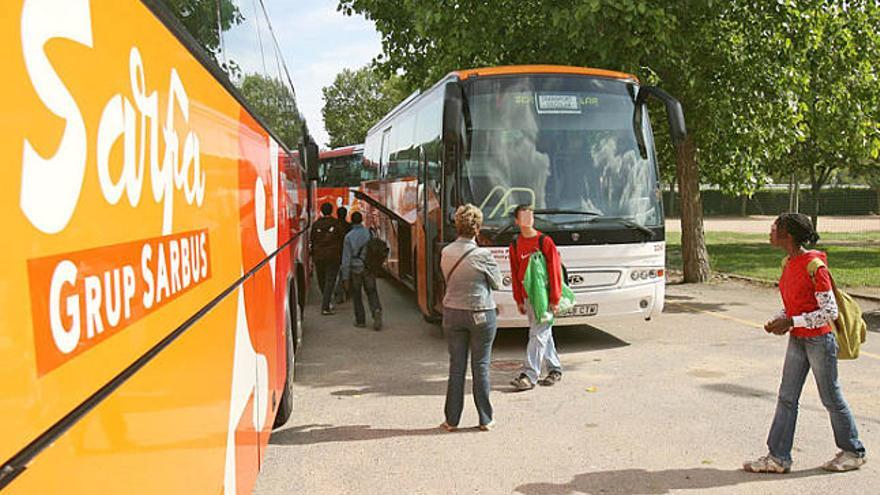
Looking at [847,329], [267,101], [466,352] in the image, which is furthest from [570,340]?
[267,101]

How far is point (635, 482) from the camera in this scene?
543 cm

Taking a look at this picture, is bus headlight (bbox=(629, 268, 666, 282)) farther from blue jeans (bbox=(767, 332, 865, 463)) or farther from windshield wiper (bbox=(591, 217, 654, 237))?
blue jeans (bbox=(767, 332, 865, 463))

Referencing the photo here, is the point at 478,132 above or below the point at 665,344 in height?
above

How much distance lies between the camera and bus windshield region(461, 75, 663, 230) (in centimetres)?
998

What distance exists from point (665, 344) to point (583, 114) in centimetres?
303

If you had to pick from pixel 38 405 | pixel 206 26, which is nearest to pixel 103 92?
pixel 38 405

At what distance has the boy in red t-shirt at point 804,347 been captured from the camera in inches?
209

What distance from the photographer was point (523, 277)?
791 cm

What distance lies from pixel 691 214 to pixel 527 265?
10633 millimetres

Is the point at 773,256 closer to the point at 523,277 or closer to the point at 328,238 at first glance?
the point at 328,238

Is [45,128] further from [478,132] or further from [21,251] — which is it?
[478,132]

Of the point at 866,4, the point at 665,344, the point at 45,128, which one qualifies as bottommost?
the point at 665,344

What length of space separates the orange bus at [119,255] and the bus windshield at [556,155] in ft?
21.4

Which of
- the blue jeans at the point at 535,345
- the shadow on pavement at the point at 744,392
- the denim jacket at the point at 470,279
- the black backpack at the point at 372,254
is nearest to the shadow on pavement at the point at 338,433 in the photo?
the denim jacket at the point at 470,279
